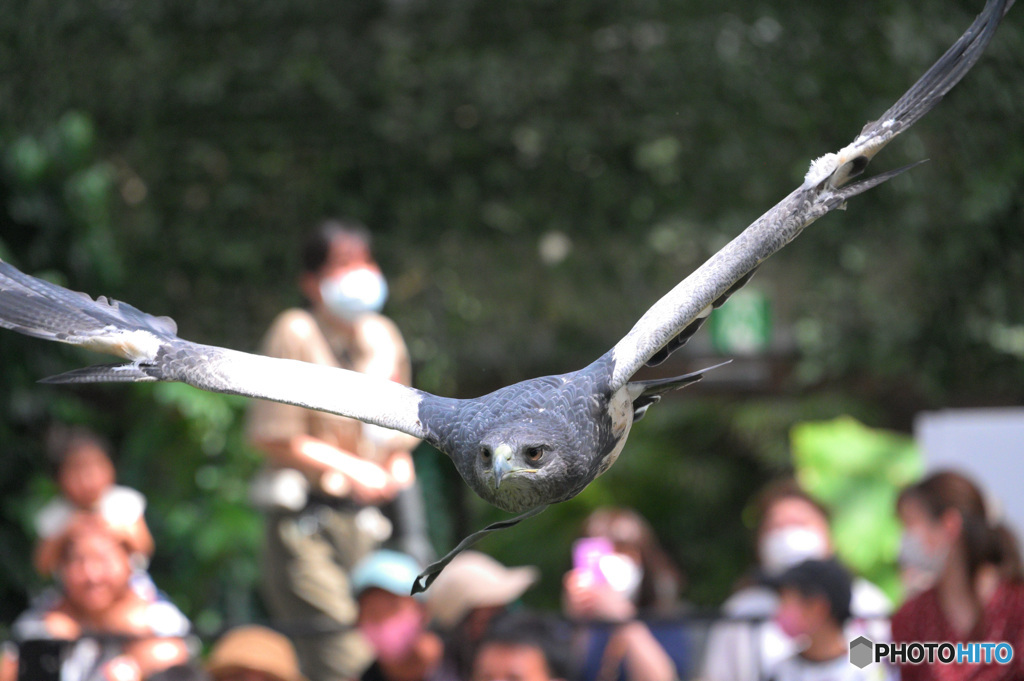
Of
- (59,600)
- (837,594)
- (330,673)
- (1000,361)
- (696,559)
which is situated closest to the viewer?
(837,594)

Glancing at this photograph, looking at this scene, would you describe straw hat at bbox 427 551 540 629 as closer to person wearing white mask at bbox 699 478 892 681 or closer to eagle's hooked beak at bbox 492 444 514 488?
person wearing white mask at bbox 699 478 892 681

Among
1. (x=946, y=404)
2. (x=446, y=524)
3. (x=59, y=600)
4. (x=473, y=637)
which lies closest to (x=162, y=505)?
(x=446, y=524)

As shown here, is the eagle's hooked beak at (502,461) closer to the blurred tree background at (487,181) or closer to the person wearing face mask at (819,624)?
the person wearing face mask at (819,624)

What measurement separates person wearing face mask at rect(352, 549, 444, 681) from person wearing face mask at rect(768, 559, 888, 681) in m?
1.15

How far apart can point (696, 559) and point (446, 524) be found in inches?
87.2

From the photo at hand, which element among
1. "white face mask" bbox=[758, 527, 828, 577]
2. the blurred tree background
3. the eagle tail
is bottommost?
the eagle tail

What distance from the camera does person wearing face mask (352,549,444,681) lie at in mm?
3943

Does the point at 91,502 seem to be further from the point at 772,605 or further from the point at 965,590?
the point at 965,590

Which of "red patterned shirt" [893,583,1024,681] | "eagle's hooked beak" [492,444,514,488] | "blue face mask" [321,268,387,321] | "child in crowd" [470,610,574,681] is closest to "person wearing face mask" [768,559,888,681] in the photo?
"red patterned shirt" [893,583,1024,681]

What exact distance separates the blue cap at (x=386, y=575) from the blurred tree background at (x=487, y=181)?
2.85 m

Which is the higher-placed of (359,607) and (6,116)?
(6,116)

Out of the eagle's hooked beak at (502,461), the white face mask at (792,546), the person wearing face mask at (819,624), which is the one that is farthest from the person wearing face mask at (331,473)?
the eagle's hooked beak at (502,461)

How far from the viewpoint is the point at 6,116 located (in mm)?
6531

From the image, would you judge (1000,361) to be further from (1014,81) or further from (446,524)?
(446,524)
